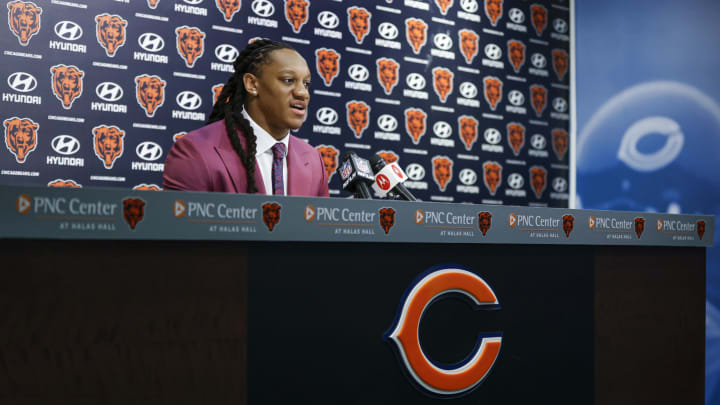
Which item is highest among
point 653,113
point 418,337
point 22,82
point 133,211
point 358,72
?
point 358,72

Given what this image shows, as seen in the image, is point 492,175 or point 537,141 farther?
point 537,141

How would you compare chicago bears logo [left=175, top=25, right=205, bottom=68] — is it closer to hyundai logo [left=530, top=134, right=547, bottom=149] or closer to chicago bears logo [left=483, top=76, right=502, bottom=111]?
chicago bears logo [left=483, top=76, right=502, bottom=111]

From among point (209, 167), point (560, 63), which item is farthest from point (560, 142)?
point (209, 167)

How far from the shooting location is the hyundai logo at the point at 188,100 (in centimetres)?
313

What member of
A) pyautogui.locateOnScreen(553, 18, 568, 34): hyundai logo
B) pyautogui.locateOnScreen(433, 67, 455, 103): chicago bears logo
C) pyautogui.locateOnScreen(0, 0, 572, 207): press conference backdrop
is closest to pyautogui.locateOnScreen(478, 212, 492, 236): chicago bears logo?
pyautogui.locateOnScreen(0, 0, 572, 207): press conference backdrop

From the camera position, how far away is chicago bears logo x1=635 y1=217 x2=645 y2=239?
1.59 metres

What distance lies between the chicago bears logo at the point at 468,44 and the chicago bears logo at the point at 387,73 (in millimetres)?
552

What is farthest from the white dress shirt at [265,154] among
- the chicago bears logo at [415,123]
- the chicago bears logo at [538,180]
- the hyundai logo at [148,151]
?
the chicago bears logo at [538,180]

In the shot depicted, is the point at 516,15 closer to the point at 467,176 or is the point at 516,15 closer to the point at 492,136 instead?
the point at 492,136

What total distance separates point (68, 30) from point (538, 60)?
3.03 m

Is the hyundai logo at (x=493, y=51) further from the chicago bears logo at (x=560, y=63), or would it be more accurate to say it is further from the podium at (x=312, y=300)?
the podium at (x=312, y=300)

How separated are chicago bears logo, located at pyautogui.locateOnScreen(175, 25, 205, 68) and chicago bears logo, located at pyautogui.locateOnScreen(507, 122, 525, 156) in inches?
83.9

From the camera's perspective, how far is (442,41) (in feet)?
12.8

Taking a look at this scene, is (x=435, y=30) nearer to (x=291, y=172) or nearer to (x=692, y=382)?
(x=291, y=172)
